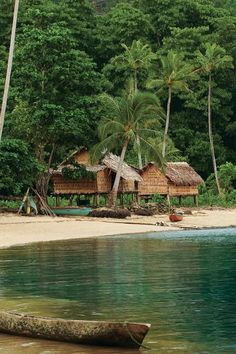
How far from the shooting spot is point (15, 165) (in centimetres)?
3086

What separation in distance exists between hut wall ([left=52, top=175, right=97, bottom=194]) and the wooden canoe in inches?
1177

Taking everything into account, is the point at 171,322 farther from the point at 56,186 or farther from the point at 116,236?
the point at 56,186

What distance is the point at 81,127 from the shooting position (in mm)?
34031

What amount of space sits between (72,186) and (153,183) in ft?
17.2

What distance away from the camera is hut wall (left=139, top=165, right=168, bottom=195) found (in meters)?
42.3

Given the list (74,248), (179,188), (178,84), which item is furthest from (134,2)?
(74,248)

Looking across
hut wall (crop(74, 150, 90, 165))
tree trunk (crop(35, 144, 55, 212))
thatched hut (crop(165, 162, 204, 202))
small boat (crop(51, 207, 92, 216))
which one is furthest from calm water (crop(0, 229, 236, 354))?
thatched hut (crop(165, 162, 204, 202))

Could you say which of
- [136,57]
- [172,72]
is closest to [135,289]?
[172,72]

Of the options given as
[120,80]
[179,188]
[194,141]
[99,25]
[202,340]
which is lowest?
[202,340]

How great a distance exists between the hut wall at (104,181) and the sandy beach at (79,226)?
4838 mm

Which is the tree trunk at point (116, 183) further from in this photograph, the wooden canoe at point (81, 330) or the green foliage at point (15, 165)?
the wooden canoe at point (81, 330)

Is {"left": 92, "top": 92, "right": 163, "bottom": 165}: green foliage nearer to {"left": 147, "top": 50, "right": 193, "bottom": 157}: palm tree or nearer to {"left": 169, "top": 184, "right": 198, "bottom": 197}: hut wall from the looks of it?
{"left": 169, "top": 184, "right": 198, "bottom": 197}: hut wall

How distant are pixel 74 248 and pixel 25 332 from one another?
42.1 ft

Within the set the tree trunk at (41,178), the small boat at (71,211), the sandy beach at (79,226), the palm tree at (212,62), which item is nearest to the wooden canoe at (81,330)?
the sandy beach at (79,226)
